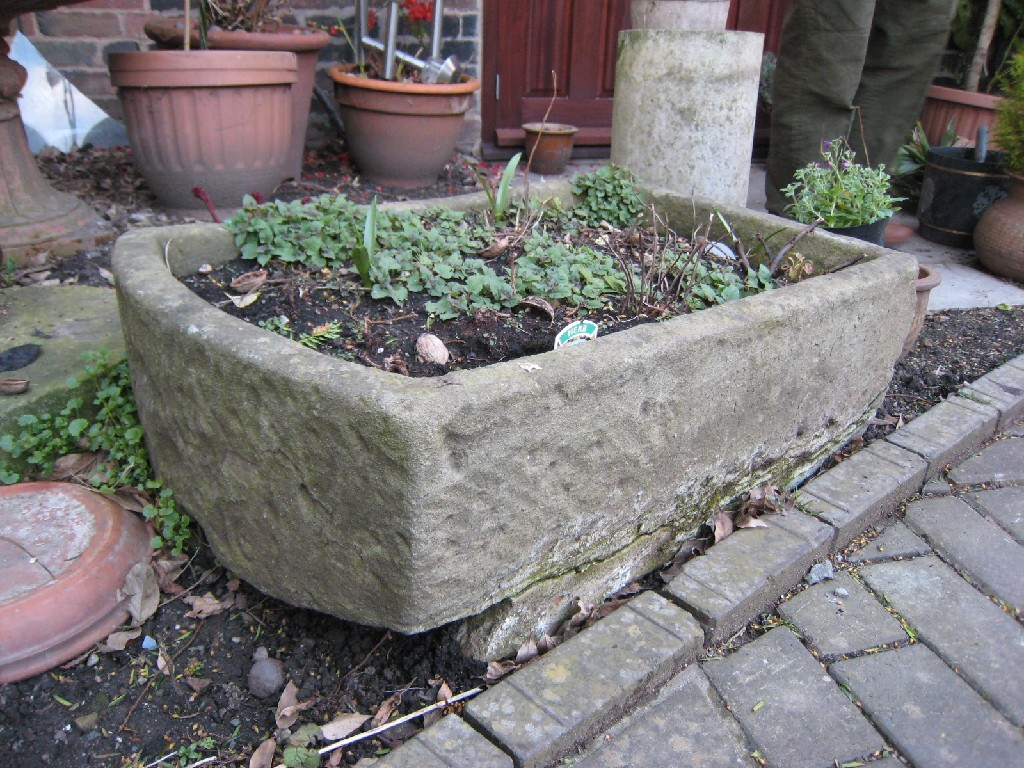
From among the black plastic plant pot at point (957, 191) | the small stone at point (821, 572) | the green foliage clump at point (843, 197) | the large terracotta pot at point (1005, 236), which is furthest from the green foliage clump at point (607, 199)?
the black plastic plant pot at point (957, 191)

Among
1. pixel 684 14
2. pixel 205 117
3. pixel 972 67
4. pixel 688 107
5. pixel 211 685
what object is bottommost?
pixel 211 685

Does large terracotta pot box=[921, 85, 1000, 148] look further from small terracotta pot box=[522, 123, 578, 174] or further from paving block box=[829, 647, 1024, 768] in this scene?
paving block box=[829, 647, 1024, 768]

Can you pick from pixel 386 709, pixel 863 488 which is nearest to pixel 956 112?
pixel 863 488

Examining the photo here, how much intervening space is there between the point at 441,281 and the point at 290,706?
3.32ft

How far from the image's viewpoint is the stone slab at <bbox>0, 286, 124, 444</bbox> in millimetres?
2012

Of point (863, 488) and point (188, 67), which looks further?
point (188, 67)

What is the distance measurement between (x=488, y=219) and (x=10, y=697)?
5.46 ft

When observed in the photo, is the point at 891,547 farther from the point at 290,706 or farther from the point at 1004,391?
the point at 290,706

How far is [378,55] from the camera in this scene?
4.22 metres

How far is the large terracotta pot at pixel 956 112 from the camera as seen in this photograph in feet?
15.6

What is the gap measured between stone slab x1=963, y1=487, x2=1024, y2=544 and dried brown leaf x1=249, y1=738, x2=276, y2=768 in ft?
5.89

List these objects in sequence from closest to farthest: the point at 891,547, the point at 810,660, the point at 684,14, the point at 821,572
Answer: the point at 810,660
the point at 821,572
the point at 891,547
the point at 684,14

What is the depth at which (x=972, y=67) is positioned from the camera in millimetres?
5027

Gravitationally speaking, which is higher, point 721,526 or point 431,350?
point 431,350
